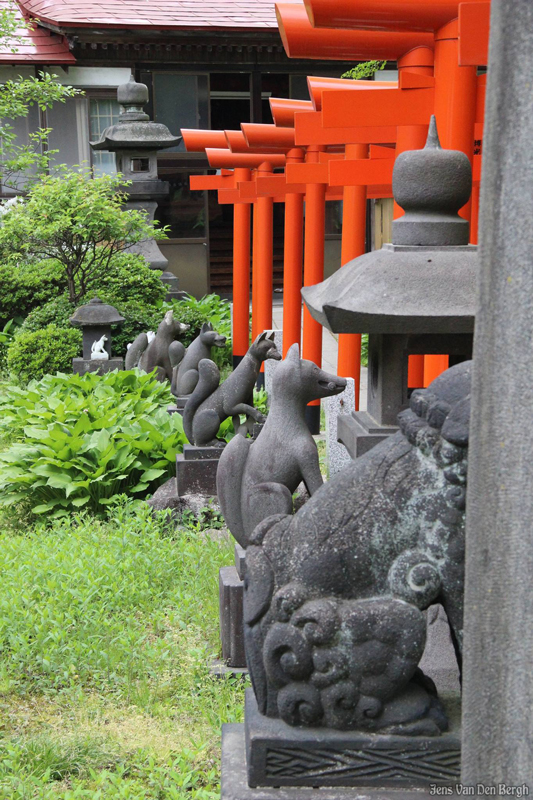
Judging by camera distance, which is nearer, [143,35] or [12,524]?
[12,524]

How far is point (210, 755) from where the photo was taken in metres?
3.33

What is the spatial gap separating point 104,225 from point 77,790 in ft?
28.2

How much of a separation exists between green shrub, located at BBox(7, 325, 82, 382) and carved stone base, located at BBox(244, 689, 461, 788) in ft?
28.4

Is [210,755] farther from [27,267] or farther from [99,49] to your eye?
[99,49]

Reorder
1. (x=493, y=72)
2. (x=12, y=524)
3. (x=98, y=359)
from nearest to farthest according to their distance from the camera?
(x=493, y=72), (x=12, y=524), (x=98, y=359)

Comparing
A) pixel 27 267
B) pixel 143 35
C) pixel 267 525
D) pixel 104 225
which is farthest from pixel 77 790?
pixel 143 35

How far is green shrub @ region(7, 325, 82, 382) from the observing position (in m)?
10.3

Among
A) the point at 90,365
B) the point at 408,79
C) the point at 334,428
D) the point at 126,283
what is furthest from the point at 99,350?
the point at 408,79

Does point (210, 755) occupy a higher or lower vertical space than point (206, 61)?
lower

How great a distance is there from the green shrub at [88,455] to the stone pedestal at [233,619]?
97.1 inches

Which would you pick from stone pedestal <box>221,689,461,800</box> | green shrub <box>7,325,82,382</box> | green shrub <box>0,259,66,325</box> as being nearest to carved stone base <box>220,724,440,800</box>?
stone pedestal <box>221,689,461,800</box>

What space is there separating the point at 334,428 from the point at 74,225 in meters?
5.64

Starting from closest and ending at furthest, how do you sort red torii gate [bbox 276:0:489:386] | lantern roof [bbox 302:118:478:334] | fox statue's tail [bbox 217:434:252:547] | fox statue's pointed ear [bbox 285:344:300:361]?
lantern roof [bbox 302:118:478:334] → fox statue's pointed ear [bbox 285:344:300:361] → fox statue's tail [bbox 217:434:252:547] → red torii gate [bbox 276:0:489:386]

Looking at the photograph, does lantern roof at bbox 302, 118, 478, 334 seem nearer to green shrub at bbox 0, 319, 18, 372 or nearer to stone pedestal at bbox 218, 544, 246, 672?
stone pedestal at bbox 218, 544, 246, 672
